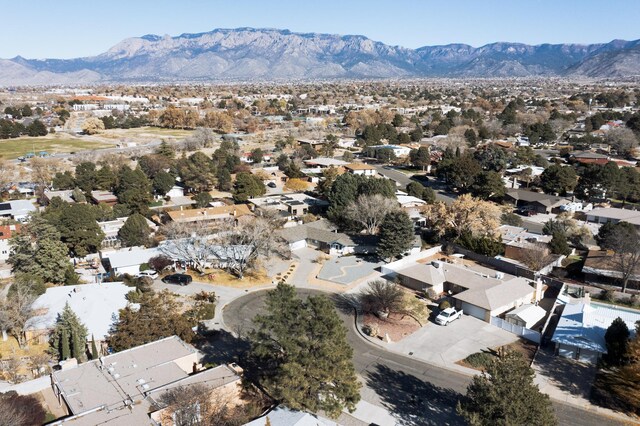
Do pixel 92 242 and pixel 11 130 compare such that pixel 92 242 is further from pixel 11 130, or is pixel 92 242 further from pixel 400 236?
pixel 11 130

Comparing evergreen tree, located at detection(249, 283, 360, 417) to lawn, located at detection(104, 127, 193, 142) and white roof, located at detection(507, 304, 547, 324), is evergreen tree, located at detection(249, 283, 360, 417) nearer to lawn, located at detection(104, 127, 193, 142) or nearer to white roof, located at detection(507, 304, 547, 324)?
white roof, located at detection(507, 304, 547, 324)

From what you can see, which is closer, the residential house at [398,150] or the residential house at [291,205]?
the residential house at [291,205]

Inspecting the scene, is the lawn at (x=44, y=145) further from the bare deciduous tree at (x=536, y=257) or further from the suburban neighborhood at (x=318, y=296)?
the bare deciduous tree at (x=536, y=257)

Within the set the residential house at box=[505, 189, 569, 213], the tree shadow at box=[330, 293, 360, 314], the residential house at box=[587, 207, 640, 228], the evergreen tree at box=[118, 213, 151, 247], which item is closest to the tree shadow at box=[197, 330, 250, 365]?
the tree shadow at box=[330, 293, 360, 314]

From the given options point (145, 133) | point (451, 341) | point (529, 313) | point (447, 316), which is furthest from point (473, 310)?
point (145, 133)

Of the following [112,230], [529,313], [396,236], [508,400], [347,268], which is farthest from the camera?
[112,230]

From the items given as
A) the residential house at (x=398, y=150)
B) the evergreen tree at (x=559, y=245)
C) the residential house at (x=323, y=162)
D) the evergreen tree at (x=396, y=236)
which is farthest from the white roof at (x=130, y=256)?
the residential house at (x=398, y=150)

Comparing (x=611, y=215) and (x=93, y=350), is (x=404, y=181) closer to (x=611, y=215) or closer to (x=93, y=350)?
(x=611, y=215)
